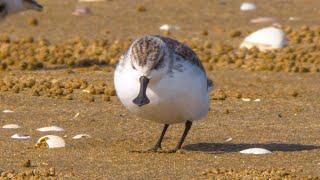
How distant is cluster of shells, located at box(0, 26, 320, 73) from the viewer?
12070 mm

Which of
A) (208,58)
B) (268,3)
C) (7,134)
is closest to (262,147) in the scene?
(7,134)

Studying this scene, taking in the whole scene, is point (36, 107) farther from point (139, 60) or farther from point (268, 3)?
point (268, 3)

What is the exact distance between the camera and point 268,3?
18.3m

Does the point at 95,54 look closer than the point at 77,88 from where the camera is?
No

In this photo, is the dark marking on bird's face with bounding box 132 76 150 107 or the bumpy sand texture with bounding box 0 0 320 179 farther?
the bumpy sand texture with bounding box 0 0 320 179

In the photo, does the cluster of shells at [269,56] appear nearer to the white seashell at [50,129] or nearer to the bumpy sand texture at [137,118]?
the bumpy sand texture at [137,118]

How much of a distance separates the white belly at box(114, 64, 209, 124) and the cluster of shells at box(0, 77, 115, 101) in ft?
8.62

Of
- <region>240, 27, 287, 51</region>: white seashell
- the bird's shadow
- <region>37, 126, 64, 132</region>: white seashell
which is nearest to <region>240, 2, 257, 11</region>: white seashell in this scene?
<region>240, 27, 287, 51</region>: white seashell

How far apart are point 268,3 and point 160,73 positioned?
11512mm

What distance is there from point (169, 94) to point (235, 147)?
985 mm

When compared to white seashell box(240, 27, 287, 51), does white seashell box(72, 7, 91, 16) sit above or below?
below

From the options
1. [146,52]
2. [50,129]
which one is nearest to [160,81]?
[146,52]

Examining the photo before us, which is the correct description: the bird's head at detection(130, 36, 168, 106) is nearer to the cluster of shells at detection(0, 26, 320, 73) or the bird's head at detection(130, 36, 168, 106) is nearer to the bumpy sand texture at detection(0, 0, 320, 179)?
the bumpy sand texture at detection(0, 0, 320, 179)

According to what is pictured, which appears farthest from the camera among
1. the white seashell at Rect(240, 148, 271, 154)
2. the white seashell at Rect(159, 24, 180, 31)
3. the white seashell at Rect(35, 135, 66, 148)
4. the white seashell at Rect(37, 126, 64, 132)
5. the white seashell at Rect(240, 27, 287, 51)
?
the white seashell at Rect(159, 24, 180, 31)
